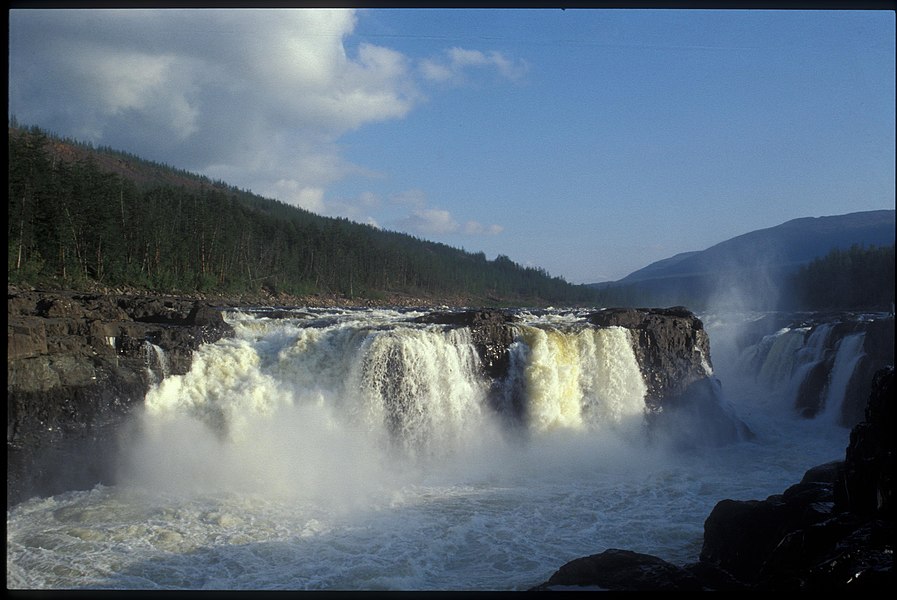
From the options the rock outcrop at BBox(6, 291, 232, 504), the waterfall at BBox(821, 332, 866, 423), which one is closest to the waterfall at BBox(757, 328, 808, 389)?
the waterfall at BBox(821, 332, 866, 423)

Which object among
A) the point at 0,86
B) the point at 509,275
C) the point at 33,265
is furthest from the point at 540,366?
the point at 509,275

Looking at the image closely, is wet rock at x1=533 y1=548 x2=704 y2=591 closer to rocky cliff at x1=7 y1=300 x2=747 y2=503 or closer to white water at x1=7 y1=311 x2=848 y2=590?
white water at x1=7 y1=311 x2=848 y2=590

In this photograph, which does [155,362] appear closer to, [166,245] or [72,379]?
[72,379]

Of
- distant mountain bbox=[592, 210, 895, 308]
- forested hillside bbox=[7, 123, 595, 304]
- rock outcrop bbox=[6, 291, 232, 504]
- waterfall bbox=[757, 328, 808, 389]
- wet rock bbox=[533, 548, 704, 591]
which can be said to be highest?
forested hillside bbox=[7, 123, 595, 304]

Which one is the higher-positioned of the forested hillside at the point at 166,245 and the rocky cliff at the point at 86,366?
the forested hillside at the point at 166,245

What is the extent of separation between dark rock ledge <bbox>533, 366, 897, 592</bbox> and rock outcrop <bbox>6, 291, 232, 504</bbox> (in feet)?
29.1

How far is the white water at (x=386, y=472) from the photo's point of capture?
8.52 metres

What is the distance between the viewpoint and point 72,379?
11883mm

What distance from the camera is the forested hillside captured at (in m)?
24.6

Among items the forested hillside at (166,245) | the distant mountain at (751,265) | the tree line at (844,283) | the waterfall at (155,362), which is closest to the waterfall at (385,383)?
the waterfall at (155,362)

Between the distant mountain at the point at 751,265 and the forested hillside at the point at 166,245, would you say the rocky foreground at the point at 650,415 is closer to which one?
the forested hillside at the point at 166,245

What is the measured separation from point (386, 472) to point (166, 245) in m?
22.5

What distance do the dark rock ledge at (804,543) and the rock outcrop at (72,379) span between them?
8855 mm

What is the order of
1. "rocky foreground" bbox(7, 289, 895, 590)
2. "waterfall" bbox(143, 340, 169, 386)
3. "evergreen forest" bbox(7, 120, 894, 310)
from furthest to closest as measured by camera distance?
"evergreen forest" bbox(7, 120, 894, 310) < "waterfall" bbox(143, 340, 169, 386) < "rocky foreground" bbox(7, 289, 895, 590)
